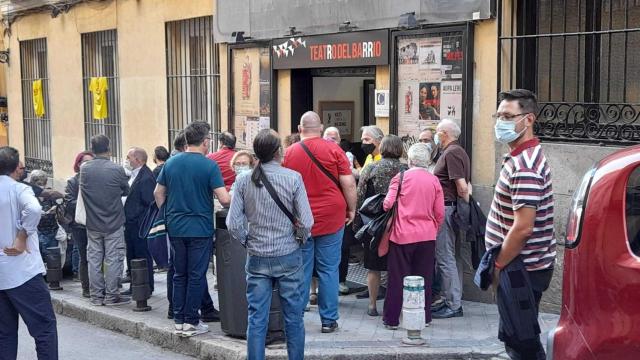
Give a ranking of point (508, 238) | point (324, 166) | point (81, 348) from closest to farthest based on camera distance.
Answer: point (508, 238)
point (324, 166)
point (81, 348)

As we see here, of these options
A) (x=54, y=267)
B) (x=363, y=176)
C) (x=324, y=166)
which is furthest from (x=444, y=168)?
(x=54, y=267)

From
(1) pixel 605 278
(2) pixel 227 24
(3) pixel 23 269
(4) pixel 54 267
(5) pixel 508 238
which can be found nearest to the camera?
(1) pixel 605 278

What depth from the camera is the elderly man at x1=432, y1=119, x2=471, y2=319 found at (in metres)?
8.11

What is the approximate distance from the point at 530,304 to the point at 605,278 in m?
0.96

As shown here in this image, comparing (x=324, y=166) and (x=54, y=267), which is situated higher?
(x=324, y=166)

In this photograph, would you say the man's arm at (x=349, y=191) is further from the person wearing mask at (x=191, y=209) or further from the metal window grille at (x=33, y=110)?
the metal window grille at (x=33, y=110)

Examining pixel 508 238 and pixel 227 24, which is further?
pixel 227 24

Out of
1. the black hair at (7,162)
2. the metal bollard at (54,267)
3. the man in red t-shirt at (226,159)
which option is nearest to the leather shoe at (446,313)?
the man in red t-shirt at (226,159)

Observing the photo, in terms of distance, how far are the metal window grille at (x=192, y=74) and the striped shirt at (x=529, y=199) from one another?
868 centimetres

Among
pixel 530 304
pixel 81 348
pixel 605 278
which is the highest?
pixel 605 278

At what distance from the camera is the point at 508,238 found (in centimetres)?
491

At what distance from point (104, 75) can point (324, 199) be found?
33.0ft

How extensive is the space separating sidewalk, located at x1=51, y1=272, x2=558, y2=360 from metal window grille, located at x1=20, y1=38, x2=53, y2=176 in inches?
407

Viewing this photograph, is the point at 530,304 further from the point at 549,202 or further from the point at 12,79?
the point at 12,79
